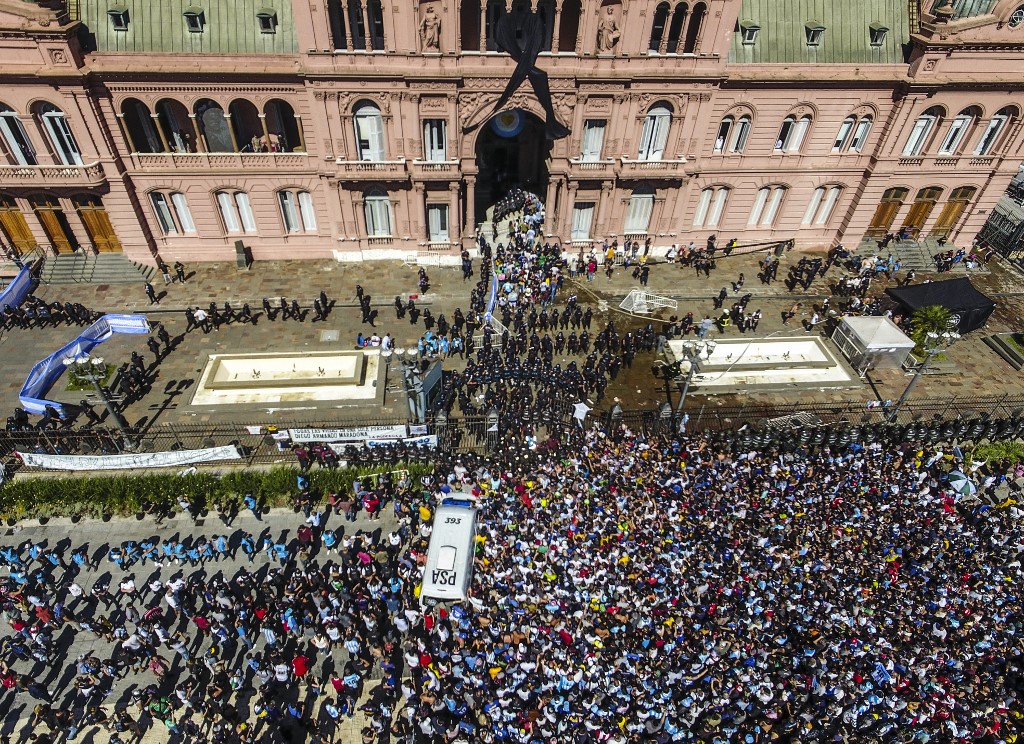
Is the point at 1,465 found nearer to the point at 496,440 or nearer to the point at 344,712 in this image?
the point at 344,712

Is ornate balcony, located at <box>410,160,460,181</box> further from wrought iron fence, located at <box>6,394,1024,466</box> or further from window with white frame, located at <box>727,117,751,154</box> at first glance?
window with white frame, located at <box>727,117,751,154</box>

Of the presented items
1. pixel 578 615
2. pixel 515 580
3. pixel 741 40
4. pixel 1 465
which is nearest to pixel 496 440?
pixel 515 580

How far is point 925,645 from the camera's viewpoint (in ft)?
72.4

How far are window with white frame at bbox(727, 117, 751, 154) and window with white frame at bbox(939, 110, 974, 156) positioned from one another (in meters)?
13.3

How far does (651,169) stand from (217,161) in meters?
26.8

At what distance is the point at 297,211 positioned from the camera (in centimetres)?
4184

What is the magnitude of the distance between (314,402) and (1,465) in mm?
13245

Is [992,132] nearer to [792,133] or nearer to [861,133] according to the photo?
[861,133]

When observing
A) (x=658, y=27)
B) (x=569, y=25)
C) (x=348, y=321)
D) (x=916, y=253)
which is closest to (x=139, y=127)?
(x=348, y=321)

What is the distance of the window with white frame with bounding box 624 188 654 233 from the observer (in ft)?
141

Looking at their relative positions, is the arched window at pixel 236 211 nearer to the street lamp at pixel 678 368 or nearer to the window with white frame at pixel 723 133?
the street lamp at pixel 678 368

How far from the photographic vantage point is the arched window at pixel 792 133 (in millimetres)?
41222

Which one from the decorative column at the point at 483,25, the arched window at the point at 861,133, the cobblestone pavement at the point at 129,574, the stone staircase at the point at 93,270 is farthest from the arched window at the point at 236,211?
the arched window at the point at 861,133

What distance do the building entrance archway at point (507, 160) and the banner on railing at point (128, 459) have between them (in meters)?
25.1
